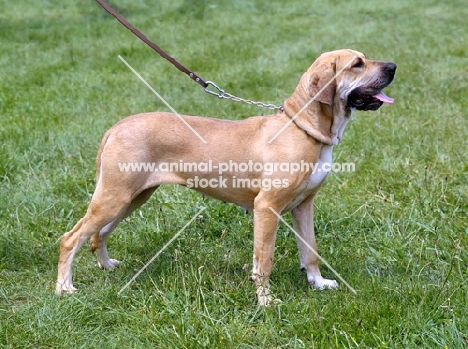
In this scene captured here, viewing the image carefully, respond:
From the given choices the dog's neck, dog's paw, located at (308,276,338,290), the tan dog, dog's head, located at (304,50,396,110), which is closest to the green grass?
dog's paw, located at (308,276,338,290)

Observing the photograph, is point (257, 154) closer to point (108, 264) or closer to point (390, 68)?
point (390, 68)

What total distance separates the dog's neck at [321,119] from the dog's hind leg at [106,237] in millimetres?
1202

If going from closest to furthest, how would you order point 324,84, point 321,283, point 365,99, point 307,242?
point 324,84, point 365,99, point 321,283, point 307,242

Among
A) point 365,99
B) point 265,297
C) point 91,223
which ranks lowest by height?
point 265,297

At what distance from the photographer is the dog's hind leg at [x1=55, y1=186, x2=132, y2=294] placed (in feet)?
13.8

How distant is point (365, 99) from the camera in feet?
13.4

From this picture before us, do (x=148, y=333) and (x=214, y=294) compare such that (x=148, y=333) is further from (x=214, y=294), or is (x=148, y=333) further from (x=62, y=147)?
(x=62, y=147)

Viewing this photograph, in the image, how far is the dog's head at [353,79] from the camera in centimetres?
400

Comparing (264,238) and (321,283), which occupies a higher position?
(264,238)

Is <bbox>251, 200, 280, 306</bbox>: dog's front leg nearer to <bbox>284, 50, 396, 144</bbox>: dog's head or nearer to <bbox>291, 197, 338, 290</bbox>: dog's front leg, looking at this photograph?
<bbox>291, 197, 338, 290</bbox>: dog's front leg

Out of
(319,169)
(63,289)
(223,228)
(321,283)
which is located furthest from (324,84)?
(63,289)

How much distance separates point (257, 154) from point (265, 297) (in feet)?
2.97

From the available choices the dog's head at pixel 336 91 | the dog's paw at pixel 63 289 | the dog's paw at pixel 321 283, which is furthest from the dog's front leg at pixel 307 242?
the dog's paw at pixel 63 289

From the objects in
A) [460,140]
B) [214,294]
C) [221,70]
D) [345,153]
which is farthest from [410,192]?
[221,70]
